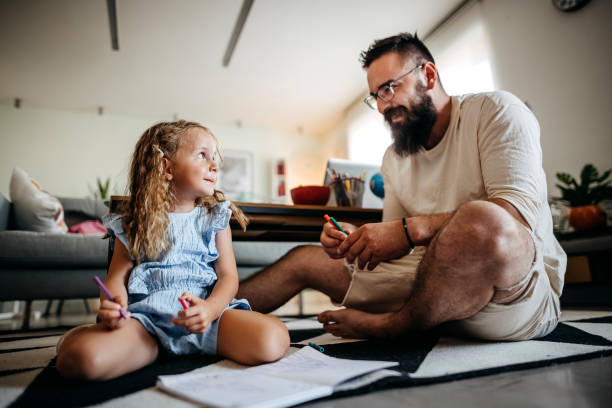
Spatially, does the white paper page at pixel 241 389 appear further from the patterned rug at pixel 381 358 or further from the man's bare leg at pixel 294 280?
the man's bare leg at pixel 294 280

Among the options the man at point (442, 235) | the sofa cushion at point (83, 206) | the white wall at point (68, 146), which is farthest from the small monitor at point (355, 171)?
the white wall at point (68, 146)

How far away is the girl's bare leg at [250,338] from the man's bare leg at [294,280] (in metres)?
0.37

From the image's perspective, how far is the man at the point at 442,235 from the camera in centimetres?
71

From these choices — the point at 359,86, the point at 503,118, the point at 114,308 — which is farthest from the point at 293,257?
the point at 359,86

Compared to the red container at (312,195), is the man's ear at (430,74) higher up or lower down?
higher up

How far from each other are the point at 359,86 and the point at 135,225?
136 inches

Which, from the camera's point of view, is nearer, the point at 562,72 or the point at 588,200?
the point at 588,200

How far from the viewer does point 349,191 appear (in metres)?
1.47

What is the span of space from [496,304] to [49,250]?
6.33 ft

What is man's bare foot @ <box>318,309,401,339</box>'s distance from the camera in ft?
2.74

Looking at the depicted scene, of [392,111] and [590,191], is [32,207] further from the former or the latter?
[590,191]

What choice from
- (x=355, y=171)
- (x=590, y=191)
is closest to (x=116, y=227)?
(x=355, y=171)

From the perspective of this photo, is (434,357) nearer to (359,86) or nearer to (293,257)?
(293,257)

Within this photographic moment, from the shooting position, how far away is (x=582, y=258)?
5.40ft
